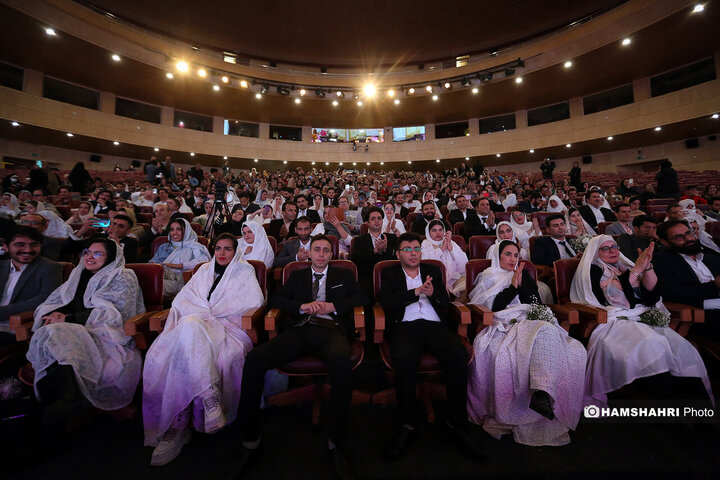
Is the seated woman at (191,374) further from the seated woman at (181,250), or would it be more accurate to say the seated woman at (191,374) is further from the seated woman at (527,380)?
the seated woman at (527,380)

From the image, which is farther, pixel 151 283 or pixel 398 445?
pixel 151 283

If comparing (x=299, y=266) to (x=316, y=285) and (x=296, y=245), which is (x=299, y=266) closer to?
(x=316, y=285)

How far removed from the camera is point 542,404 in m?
1.53

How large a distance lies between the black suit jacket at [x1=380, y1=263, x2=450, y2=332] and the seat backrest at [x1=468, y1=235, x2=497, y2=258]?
4.76 ft

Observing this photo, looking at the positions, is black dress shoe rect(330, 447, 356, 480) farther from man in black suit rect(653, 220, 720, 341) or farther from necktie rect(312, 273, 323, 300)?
man in black suit rect(653, 220, 720, 341)

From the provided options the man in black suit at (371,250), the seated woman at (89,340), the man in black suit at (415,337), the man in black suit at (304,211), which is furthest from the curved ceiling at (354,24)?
the seated woman at (89,340)

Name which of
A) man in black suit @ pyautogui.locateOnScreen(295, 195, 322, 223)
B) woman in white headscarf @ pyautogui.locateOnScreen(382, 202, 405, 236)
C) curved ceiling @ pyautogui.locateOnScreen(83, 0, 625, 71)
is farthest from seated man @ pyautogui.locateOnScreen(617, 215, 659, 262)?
curved ceiling @ pyautogui.locateOnScreen(83, 0, 625, 71)

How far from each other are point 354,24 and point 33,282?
537 inches

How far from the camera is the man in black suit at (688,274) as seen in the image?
1.97m

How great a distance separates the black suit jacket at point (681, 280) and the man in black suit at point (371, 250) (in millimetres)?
2141

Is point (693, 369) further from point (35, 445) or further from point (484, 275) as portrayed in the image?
point (35, 445)

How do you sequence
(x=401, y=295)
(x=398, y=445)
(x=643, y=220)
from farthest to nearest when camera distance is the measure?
(x=643, y=220) < (x=401, y=295) < (x=398, y=445)

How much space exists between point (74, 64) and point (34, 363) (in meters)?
13.4

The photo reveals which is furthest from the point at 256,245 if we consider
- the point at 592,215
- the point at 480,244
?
the point at 592,215
